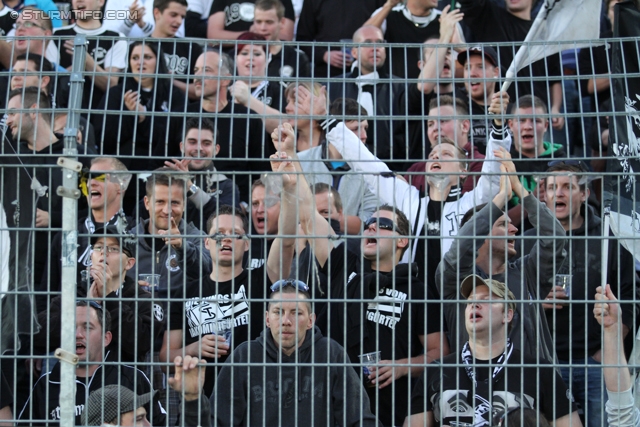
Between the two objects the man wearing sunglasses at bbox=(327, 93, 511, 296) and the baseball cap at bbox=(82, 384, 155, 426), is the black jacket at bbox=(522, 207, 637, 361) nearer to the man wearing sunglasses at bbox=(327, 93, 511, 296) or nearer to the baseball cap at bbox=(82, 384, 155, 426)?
the man wearing sunglasses at bbox=(327, 93, 511, 296)

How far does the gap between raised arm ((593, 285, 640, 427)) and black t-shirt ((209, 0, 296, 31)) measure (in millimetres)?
5597

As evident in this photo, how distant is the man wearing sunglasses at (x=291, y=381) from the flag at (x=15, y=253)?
103cm

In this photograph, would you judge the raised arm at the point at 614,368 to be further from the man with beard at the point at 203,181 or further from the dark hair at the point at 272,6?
the dark hair at the point at 272,6

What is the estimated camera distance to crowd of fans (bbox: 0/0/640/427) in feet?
16.6

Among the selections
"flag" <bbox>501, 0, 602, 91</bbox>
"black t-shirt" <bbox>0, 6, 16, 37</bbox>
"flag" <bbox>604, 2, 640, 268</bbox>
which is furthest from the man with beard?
"black t-shirt" <bbox>0, 6, 16, 37</bbox>

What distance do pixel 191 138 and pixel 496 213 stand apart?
113 inches

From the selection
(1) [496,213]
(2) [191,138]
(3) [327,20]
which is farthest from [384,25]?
(1) [496,213]

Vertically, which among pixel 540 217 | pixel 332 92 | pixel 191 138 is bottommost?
pixel 540 217

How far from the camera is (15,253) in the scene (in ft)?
16.9

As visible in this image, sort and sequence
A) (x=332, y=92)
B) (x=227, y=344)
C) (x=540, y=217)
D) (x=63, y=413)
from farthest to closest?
(x=332, y=92)
(x=227, y=344)
(x=540, y=217)
(x=63, y=413)

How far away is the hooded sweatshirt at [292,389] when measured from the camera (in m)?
5.23

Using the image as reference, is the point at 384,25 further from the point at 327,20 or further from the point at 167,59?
the point at 167,59

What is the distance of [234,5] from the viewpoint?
1006cm

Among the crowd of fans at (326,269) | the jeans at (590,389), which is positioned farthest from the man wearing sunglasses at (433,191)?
the jeans at (590,389)
